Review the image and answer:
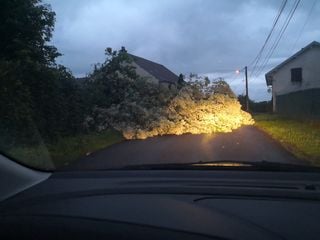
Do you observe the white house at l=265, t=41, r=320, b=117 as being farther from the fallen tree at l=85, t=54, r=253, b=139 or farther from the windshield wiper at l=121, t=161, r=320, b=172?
the windshield wiper at l=121, t=161, r=320, b=172

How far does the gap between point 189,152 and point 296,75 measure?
42328mm

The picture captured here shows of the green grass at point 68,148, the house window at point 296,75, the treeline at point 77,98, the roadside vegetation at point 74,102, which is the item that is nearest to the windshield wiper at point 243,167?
the roadside vegetation at point 74,102

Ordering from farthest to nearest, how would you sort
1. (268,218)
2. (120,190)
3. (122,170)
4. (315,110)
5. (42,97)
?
(315,110)
(42,97)
(122,170)
(120,190)
(268,218)

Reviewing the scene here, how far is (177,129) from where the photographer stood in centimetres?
2766

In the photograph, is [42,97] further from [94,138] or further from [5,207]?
[5,207]

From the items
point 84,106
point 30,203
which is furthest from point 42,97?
point 30,203

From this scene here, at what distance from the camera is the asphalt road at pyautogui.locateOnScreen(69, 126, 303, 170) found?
15.8 metres

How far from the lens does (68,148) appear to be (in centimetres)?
1903

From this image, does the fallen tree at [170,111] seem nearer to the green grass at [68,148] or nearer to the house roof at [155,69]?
the green grass at [68,148]

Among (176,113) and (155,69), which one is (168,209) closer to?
(176,113)

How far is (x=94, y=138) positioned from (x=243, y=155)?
8.71m

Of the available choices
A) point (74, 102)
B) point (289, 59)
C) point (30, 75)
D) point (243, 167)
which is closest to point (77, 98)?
point (74, 102)

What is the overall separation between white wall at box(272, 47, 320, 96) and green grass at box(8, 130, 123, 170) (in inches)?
1343

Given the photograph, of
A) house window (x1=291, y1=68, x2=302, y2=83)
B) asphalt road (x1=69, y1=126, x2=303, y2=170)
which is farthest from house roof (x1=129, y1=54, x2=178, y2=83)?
asphalt road (x1=69, y1=126, x2=303, y2=170)
